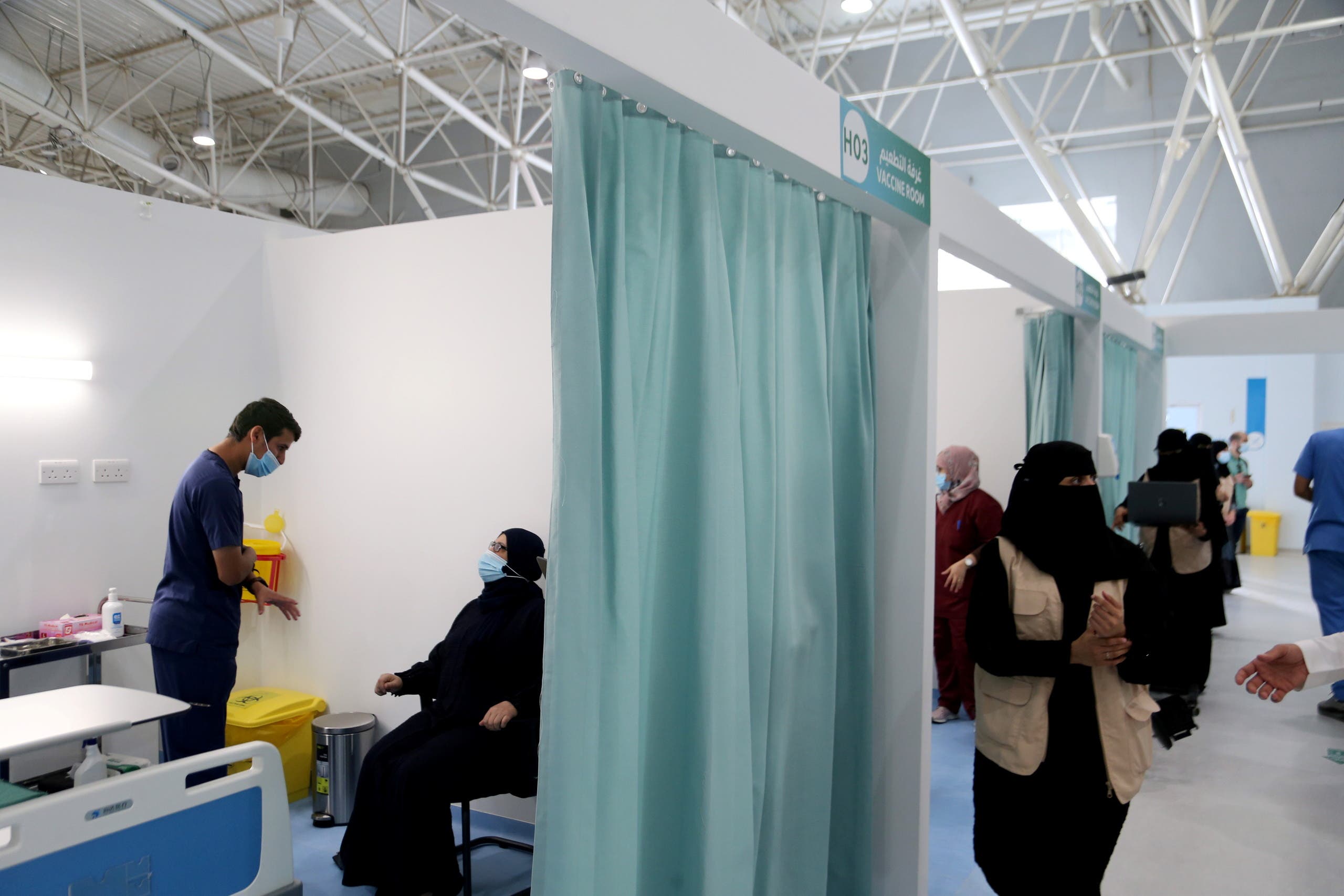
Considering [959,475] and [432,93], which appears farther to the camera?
[432,93]

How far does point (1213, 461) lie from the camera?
5309mm

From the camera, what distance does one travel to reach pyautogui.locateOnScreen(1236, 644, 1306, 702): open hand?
2.20 meters

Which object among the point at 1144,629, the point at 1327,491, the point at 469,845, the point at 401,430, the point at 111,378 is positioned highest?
the point at 111,378

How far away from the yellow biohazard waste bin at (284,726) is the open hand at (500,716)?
138 cm

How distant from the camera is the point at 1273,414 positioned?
1255 cm

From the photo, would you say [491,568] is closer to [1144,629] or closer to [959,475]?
[1144,629]

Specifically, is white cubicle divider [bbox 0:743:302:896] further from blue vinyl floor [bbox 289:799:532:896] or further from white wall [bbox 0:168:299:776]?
white wall [bbox 0:168:299:776]

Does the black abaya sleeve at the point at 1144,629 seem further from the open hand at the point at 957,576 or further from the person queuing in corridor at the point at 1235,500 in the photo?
the person queuing in corridor at the point at 1235,500

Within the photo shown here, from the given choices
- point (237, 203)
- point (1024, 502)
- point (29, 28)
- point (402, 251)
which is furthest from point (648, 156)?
point (237, 203)

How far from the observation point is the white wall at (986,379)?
5.86 m

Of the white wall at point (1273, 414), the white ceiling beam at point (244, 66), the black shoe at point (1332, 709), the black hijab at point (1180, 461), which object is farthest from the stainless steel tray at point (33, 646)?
the white wall at point (1273, 414)

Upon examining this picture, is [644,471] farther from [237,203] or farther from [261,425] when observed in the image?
[237,203]

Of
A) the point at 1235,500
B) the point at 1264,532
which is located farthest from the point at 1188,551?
the point at 1264,532

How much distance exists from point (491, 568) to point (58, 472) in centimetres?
207
